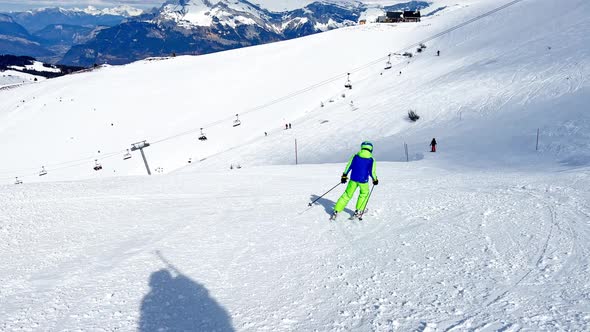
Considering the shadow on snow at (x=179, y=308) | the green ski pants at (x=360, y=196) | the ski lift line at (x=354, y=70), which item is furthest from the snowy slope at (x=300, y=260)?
the ski lift line at (x=354, y=70)

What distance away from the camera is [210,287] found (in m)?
6.80

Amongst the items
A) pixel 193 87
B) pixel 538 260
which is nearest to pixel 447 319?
pixel 538 260

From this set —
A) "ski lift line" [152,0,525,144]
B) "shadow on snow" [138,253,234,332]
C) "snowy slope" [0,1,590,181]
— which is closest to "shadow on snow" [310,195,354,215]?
"shadow on snow" [138,253,234,332]

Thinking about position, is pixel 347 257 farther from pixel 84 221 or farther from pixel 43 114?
pixel 43 114

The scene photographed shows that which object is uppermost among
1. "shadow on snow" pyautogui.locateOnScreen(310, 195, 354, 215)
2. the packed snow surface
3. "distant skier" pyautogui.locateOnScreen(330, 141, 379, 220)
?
"distant skier" pyautogui.locateOnScreen(330, 141, 379, 220)

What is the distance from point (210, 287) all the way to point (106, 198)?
7.58 m

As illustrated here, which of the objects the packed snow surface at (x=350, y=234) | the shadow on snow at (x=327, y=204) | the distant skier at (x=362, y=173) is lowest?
the shadow on snow at (x=327, y=204)

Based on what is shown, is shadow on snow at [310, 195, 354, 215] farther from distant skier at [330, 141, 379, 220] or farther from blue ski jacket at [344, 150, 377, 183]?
blue ski jacket at [344, 150, 377, 183]

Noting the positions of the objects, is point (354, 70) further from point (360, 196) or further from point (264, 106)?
point (360, 196)

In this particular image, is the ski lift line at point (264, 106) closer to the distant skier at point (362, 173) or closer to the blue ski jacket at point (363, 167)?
the distant skier at point (362, 173)

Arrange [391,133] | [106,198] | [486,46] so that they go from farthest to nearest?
1. [486,46]
2. [391,133]
3. [106,198]

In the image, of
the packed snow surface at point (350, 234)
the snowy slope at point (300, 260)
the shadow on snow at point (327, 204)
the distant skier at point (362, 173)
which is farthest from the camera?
the shadow on snow at point (327, 204)

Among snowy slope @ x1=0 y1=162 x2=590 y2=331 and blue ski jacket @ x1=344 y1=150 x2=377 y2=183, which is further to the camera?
blue ski jacket @ x1=344 y1=150 x2=377 y2=183

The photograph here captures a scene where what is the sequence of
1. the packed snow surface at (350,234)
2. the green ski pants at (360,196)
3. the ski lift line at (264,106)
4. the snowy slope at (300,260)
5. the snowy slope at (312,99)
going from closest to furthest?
the snowy slope at (300,260) → the packed snow surface at (350,234) → the green ski pants at (360,196) → the snowy slope at (312,99) → the ski lift line at (264,106)
